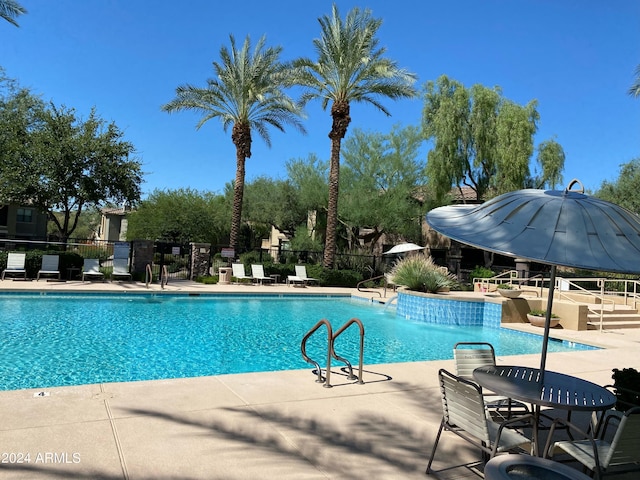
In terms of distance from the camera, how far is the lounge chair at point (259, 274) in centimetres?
2148

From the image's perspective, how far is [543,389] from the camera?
3.95 metres

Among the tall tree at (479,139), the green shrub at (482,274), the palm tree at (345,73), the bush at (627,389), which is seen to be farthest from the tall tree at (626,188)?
the bush at (627,389)

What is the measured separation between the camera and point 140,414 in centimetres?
468

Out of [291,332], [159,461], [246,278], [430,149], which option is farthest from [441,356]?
[430,149]

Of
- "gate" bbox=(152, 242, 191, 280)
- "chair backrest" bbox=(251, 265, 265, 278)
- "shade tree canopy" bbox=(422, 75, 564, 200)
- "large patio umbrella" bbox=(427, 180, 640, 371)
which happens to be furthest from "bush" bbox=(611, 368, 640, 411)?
"shade tree canopy" bbox=(422, 75, 564, 200)

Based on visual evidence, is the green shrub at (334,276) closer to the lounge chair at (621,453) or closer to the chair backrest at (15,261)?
the chair backrest at (15,261)

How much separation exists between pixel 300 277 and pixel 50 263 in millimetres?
10070

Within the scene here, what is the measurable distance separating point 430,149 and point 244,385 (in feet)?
81.7

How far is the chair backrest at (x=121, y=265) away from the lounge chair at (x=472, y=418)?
670 inches

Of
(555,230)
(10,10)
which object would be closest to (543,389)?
(555,230)

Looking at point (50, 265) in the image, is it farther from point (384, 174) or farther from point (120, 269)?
point (384, 174)

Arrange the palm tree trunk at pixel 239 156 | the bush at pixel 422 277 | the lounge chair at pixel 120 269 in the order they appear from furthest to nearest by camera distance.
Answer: the palm tree trunk at pixel 239 156
the lounge chair at pixel 120 269
the bush at pixel 422 277

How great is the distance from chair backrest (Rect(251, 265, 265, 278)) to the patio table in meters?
17.6

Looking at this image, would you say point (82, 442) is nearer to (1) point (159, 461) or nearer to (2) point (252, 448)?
(1) point (159, 461)
